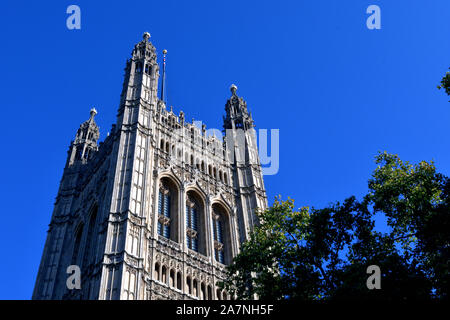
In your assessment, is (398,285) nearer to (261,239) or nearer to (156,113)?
(261,239)

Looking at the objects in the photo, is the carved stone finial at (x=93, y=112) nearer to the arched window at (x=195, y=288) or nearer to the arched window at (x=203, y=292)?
the arched window at (x=195, y=288)

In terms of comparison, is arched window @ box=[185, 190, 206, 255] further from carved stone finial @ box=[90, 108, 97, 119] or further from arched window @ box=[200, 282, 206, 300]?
carved stone finial @ box=[90, 108, 97, 119]

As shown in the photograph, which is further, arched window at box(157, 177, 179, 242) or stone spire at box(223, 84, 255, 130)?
stone spire at box(223, 84, 255, 130)

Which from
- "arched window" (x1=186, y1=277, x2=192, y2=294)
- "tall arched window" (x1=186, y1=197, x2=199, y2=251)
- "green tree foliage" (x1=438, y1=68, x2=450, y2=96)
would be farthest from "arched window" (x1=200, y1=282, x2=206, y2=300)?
"green tree foliage" (x1=438, y1=68, x2=450, y2=96)

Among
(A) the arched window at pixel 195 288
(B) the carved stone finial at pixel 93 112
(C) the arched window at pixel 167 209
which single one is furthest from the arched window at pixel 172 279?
(B) the carved stone finial at pixel 93 112

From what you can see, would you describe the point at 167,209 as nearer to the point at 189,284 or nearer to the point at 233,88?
the point at 189,284

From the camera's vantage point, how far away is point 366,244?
1864 cm

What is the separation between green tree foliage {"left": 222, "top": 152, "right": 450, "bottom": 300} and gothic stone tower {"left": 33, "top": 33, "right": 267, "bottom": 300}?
924cm

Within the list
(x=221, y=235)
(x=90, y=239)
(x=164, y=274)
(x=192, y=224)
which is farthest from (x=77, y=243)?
(x=164, y=274)

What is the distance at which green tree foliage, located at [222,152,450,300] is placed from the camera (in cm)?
1588

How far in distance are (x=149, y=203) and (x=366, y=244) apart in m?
17.6
